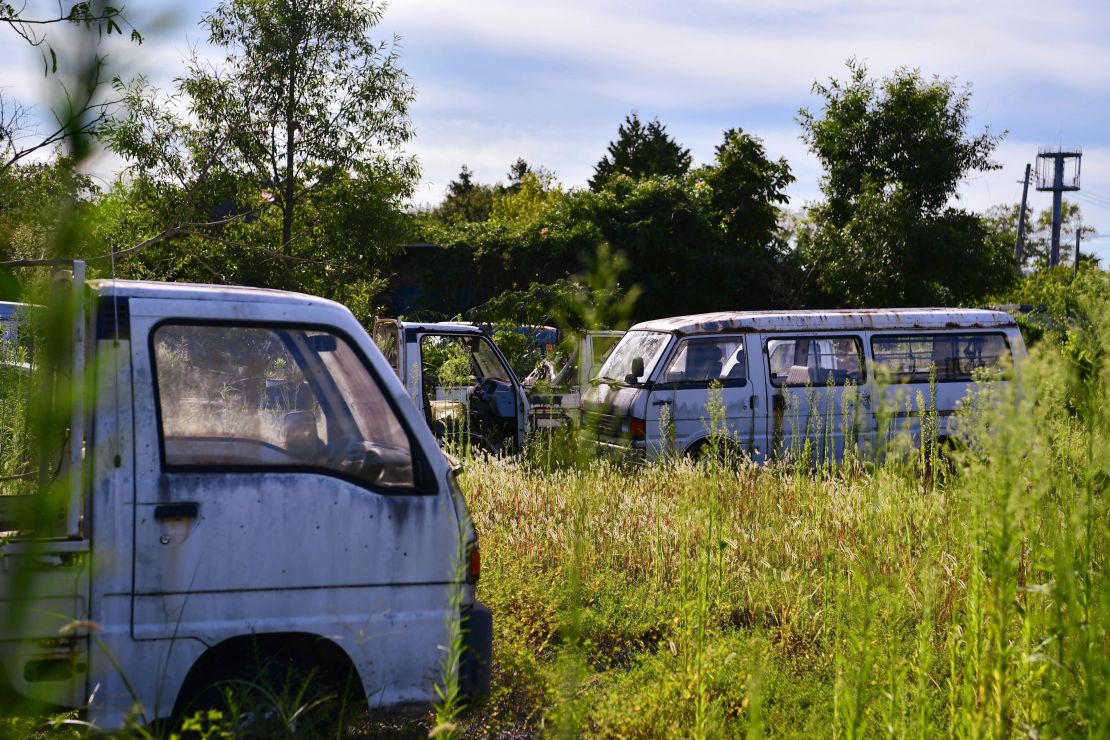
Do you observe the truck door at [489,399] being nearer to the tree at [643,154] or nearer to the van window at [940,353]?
the van window at [940,353]

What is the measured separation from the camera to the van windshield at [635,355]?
10578mm

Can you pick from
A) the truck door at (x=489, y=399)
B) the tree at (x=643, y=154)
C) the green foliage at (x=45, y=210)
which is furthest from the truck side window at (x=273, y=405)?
the tree at (x=643, y=154)

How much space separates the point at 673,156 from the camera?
4250 centimetres

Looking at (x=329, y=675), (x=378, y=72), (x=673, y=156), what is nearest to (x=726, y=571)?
(x=329, y=675)

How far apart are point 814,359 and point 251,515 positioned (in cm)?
840

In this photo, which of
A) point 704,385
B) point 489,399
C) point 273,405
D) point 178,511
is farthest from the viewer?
point 489,399

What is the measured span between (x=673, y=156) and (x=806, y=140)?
50.1ft

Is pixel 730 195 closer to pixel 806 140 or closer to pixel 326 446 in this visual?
pixel 806 140

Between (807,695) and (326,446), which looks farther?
(807,695)

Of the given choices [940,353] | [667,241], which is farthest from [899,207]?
[940,353]

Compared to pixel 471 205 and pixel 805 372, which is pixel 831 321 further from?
pixel 471 205

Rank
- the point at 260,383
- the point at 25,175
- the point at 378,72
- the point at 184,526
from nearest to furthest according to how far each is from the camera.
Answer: the point at 25,175, the point at 184,526, the point at 260,383, the point at 378,72

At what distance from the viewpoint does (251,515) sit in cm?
341

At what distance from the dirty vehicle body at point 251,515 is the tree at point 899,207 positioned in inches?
904
